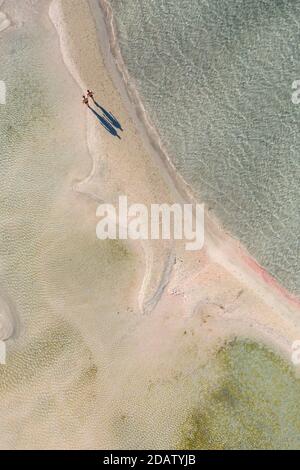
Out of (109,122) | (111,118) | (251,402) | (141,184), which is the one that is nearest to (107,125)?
(109,122)

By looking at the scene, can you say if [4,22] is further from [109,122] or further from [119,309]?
[119,309]

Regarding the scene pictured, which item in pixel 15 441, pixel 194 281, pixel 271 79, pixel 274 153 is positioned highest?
pixel 271 79

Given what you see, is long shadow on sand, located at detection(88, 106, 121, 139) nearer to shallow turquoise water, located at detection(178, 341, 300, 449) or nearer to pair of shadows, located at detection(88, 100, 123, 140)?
pair of shadows, located at detection(88, 100, 123, 140)

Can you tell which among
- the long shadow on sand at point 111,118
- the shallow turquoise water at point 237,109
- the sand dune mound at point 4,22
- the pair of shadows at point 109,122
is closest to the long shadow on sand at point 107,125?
the pair of shadows at point 109,122

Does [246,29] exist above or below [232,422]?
above

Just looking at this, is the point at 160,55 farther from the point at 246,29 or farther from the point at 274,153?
the point at 274,153

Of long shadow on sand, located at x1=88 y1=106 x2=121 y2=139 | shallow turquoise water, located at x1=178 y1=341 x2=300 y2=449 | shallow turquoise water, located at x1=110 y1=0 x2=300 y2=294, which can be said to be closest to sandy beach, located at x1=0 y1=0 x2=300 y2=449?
long shadow on sand, located at x1=88 y1=106 x2=121 y2=139

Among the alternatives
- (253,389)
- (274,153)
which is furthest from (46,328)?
(274,153)
